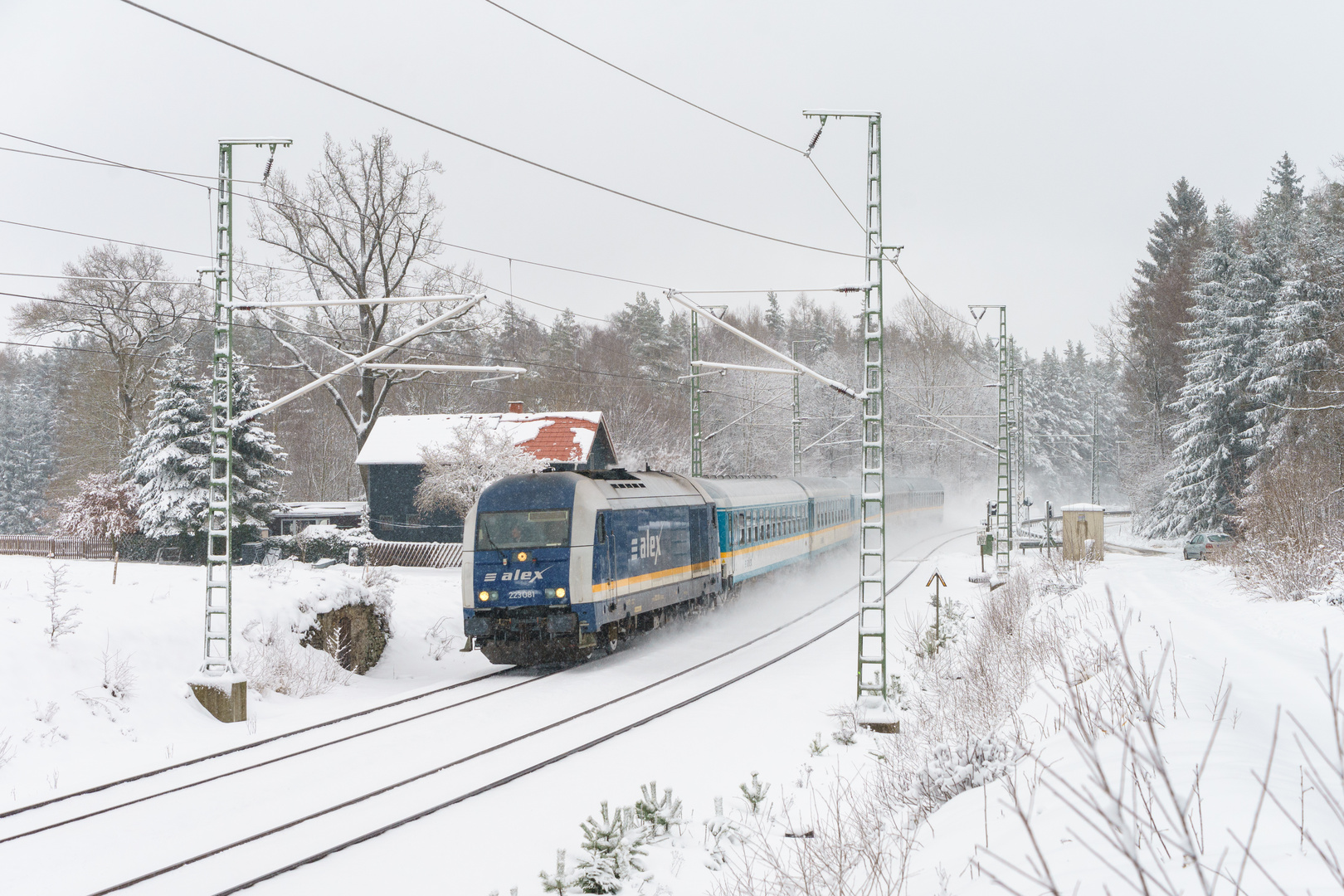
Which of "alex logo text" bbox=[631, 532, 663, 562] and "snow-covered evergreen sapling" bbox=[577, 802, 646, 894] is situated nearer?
"snow-covered evergreen sapling" bbox=[577, 802, 646, 894]

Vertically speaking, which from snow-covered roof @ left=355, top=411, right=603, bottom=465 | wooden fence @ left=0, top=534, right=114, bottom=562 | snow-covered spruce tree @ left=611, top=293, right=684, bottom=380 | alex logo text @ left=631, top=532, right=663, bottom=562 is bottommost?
wooden fence @ left=0, top=534, right=114, bottom=562

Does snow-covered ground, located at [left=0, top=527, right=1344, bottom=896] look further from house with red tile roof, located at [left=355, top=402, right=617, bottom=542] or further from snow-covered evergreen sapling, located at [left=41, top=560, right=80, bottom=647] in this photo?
house with red tile roof, located at [left=355, top=402, right=617, bottom=542]

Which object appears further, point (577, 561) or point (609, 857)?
point (577, 561)

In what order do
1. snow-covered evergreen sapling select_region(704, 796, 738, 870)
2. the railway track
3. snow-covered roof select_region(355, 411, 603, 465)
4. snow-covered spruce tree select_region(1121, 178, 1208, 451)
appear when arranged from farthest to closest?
snow-covered spruce tree select_region(1121, 178, 1208, 451) < snow-covered roof select_region(355, 411, 603, 465) < snow-covered evergreen sapling select_region(704, 796, 738, 870) < the railway track

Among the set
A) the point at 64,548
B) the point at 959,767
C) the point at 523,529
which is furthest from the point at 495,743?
the point at 64,548

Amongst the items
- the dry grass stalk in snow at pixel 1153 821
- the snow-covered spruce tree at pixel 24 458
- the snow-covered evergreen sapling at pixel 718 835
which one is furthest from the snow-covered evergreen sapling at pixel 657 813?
the snow-covered spruce tree at pixel 24 458

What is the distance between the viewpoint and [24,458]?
63.5m

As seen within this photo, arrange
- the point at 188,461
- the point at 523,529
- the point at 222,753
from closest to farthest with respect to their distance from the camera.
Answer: the point at 222,753
the point at 523,529
the point at 188,461

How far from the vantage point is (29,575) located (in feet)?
51.2

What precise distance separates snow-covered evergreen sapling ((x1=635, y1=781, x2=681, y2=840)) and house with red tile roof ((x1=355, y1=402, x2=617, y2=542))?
29.1 metres

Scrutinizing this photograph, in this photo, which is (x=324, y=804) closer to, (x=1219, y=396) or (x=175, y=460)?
(x=175, y=460)

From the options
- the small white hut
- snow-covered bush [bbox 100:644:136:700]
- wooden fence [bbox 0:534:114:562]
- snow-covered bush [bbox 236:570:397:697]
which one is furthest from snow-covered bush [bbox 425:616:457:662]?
the small white hut

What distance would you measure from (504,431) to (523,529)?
20.3 m

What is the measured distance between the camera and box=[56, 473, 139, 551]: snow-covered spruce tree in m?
32.5
